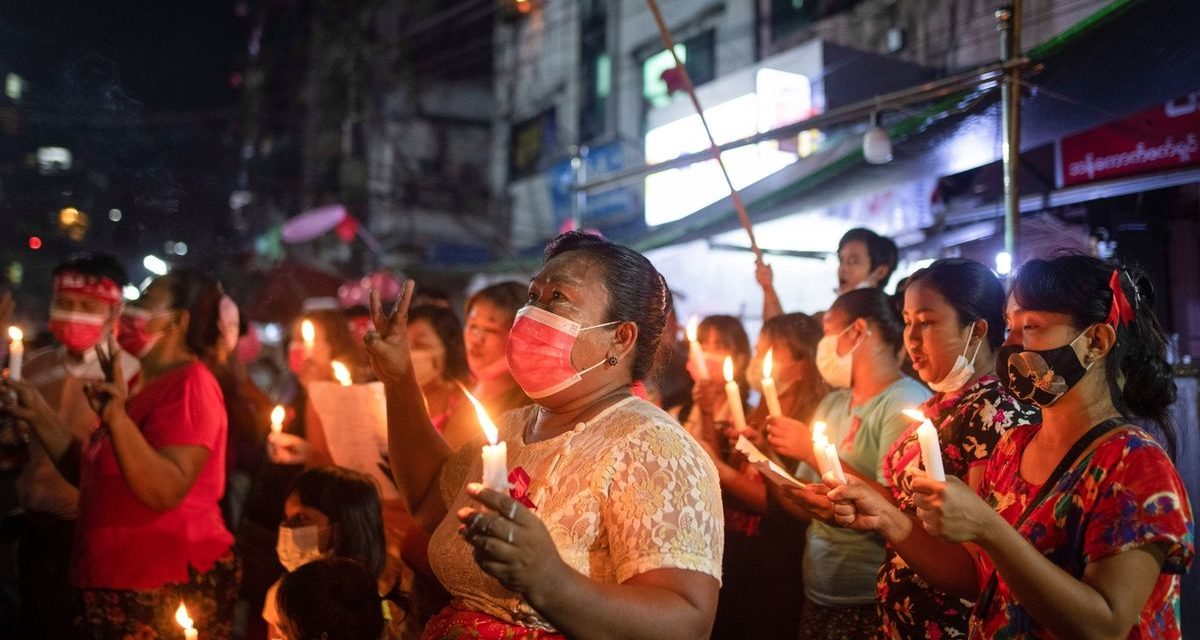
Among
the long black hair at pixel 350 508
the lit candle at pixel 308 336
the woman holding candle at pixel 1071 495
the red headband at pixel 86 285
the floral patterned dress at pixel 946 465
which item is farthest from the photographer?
the lit candle at pixel 308 336

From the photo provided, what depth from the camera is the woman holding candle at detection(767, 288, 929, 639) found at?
12.1 feet

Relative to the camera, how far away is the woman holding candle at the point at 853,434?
3.69m

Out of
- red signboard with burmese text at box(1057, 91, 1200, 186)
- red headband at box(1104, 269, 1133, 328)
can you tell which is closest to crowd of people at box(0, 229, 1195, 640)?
red headband at box(1104, 269, 1133, 328)

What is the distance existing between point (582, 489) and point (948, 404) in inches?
69.2

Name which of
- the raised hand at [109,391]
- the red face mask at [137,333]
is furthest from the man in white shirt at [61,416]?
the raised hand at [109,391]

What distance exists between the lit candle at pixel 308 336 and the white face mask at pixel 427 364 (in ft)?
3.50

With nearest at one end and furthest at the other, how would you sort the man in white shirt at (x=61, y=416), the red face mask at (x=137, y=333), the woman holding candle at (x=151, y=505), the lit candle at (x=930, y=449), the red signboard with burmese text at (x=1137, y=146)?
the lit candle at (x=930, y=449)
the woman holding candle at (x=151, y=505)
the red face mask at (x=137, y=333)
the man in white shirt at (x=61, y=416)
the red signboard with burmese text at (x=1137, y=146)

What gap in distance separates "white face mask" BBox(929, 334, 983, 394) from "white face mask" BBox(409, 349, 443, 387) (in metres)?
2.63

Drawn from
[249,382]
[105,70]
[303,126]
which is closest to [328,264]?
[303,126]

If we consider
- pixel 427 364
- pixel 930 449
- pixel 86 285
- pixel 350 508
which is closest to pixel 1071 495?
pixel 930 449

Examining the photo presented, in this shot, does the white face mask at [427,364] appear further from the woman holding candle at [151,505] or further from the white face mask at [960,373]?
the white face mask at [960,373]

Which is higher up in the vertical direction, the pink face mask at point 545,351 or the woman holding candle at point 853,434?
the pink face mask at point 545,351

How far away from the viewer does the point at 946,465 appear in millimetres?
3125

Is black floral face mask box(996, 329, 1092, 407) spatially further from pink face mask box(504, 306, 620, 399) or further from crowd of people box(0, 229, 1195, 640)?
pink face mask box(504, 306, 620, 399)
